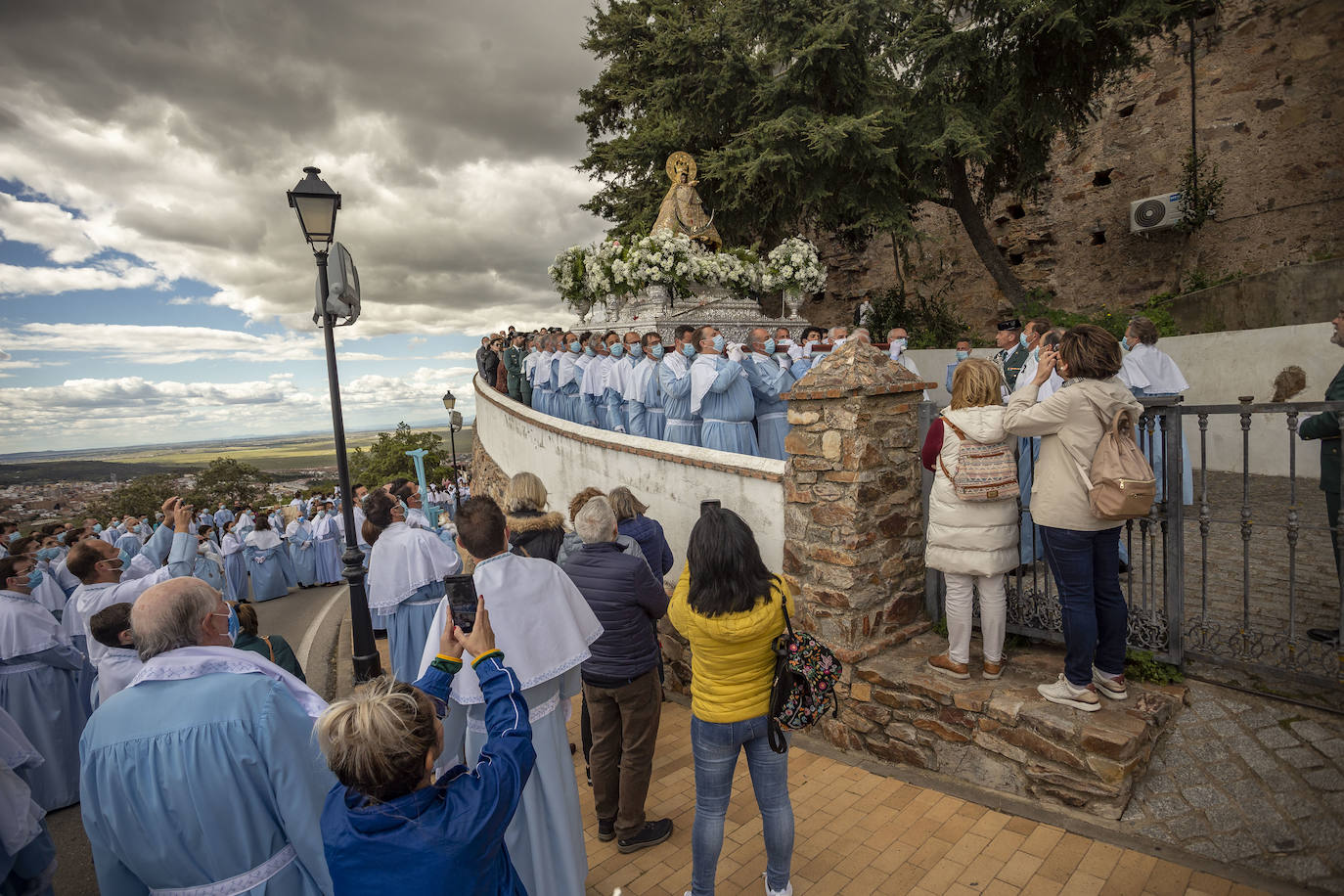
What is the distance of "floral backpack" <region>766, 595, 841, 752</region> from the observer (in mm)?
2980

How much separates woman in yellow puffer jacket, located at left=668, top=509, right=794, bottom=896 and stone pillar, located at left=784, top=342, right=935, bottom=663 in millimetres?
1767

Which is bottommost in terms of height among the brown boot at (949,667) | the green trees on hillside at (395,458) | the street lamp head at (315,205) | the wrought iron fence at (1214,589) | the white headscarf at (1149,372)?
the green trees on hillside at (395,458)

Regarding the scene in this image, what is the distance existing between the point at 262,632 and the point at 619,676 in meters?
10.9

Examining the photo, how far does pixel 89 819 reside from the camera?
2145 millimetres

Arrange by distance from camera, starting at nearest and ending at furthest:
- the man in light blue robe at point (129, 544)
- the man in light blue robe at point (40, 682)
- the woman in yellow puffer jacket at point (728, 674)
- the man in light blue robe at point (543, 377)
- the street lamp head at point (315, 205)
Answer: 1. the woman in yellow puffer jacket at point (728, 674)
2. the man in light blue robe at point (40, 682)
3. the street lamp head at point (315, 205)
4. the man in light blue robe at point (543, 377)
5. the man in light blue robe at point (129, 544)

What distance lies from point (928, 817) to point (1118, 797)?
1.00 metres

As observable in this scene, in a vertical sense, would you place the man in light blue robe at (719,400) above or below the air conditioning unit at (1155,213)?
below

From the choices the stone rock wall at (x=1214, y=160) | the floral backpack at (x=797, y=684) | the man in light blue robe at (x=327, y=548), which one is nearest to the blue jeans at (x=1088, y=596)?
the floral backpack at (x=797, y=684)

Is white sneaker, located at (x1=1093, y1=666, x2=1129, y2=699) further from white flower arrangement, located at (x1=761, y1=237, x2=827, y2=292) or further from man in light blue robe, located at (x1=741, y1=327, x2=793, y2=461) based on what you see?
white flower arrangement, located at (x1=761, y1=237, x2=827, y2=292)

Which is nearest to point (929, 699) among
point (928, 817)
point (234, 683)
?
point (928, 817)

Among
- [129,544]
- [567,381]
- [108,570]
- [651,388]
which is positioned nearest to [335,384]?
[108,570]

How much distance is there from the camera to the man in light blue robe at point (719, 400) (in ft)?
24.8

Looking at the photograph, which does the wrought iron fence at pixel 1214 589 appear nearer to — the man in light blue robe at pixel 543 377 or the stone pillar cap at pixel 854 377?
the stone pillar cap at pixel 854 377

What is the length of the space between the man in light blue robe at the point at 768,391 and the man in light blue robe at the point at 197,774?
20.6 ft
